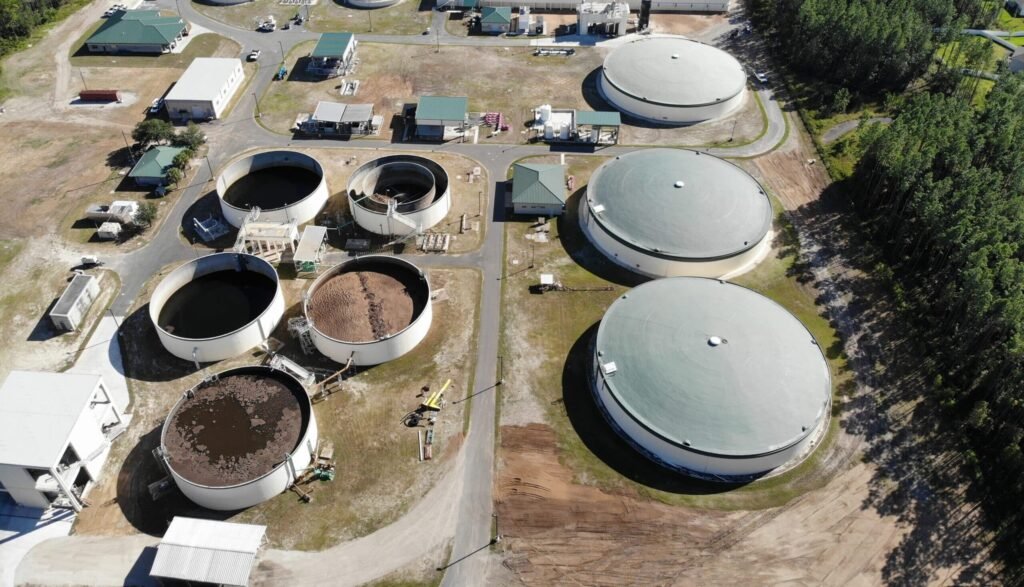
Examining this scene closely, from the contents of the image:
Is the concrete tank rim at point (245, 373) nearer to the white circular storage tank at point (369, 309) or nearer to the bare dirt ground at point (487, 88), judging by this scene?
the white circular storage tank at point (369, 309)

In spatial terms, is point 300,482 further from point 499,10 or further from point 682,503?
point 499,10

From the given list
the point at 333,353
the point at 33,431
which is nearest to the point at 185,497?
the point at 33,431

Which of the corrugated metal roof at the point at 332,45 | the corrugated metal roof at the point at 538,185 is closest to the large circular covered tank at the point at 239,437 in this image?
the corrugated metal roof at the point at 538,185

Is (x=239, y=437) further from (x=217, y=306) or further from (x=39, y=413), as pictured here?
(x=217, y=306)

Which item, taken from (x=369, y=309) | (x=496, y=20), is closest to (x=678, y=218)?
(x=369, y=309)

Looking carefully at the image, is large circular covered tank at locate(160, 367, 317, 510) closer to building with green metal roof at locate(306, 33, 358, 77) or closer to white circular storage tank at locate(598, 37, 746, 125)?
building with green metal roof at locate(306, 33, 358, 77)

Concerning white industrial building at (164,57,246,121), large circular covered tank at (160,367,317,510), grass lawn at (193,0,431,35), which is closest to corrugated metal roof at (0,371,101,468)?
large circular covered tank at (160,367,317,510)
